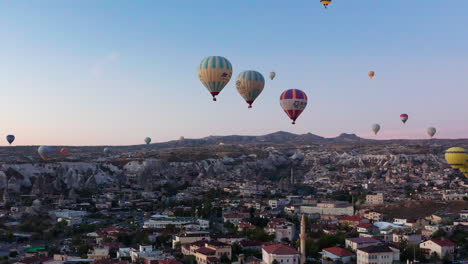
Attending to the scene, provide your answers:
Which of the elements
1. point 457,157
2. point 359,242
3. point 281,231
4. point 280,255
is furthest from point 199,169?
point 280,255

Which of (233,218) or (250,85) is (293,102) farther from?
(233,218)

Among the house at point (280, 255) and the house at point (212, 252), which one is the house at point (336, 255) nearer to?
the house at point (280, 255)

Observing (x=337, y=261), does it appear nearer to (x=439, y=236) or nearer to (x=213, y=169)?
(x=439, y=236)

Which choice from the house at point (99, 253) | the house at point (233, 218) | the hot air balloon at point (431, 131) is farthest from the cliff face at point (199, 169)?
the house at point (99, 253)

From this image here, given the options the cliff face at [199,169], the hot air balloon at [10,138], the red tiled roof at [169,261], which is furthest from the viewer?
the hot air balloon at [10,138]

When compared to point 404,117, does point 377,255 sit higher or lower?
lower
